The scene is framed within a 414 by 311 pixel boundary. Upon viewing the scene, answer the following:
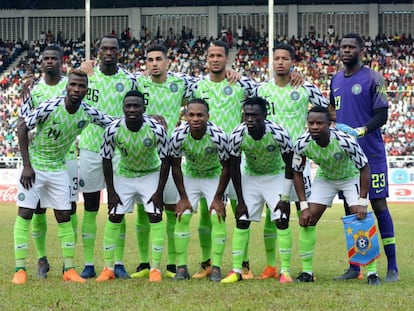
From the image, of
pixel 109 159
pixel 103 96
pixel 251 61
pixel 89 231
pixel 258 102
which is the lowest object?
pixel 89 231

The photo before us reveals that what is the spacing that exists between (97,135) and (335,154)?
284cm

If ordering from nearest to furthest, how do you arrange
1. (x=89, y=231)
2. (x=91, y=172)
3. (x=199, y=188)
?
(x=199, y=188)
(x=91, y=172)
(x=89, y=231)

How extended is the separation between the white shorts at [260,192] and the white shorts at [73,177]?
194 centimetres

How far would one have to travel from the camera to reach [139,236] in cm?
1089

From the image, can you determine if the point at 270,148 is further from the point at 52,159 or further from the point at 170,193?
the point at 52,159

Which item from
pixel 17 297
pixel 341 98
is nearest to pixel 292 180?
pixel 341 98

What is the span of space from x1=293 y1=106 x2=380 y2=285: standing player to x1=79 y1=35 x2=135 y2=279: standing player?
2183 millimetres

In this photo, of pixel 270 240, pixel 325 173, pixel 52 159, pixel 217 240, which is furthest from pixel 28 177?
pixel 325 173

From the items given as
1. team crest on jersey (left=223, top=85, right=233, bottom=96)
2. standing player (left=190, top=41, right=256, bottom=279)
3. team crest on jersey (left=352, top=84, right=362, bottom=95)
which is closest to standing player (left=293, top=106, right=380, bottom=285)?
team crest on jersey (left=352, top=84, right=362, bottom=95)

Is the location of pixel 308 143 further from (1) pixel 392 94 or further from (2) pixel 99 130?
(1) pixel 392 94

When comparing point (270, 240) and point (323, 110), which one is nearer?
point (323, 110)

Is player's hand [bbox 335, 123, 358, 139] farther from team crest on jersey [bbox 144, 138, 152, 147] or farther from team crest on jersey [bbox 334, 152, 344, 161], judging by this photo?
team crest on jersey [bbox 144, 138, 152, 147]

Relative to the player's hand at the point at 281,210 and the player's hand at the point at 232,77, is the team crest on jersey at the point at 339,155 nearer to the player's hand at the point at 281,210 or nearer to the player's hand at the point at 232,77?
the player's hand at the point at 281,210

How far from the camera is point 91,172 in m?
10.7
